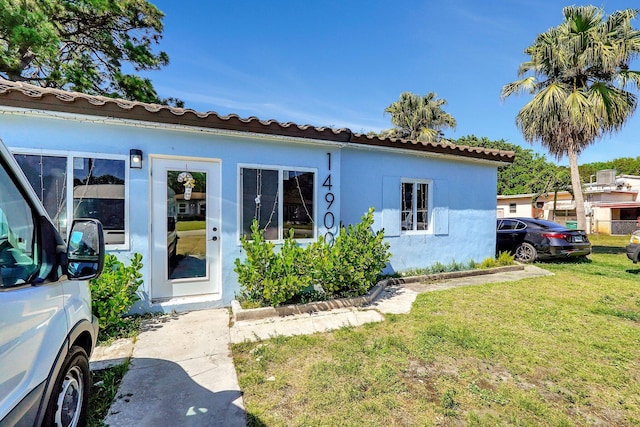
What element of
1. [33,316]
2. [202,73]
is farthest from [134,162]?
[202,73]

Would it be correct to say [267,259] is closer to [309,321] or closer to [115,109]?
[309,321]

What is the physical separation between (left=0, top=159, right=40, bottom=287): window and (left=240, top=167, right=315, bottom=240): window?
11.7 feet

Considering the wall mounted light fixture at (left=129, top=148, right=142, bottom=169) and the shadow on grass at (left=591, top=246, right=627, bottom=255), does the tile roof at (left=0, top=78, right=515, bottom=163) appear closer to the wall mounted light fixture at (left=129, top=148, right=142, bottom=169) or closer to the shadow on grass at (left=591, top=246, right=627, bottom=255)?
the wall mounted light fixture at (left=129, top=148, right=142, bottom=169)

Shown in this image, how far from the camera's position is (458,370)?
323 cm

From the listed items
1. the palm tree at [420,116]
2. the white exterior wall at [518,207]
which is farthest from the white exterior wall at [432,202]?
the white exterior wall at [518,207]

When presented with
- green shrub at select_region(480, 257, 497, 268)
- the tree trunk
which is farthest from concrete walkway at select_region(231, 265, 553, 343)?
the tree trunk

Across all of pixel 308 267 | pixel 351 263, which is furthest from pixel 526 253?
pixel 308 267

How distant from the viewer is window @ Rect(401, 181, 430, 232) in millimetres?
7461

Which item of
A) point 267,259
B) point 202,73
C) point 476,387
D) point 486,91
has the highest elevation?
point 486,91

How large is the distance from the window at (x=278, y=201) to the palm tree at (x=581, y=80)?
422 inches

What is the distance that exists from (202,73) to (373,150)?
690 centimetres

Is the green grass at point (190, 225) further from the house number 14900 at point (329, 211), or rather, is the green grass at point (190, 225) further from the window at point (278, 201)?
the house number 14900 at point (329, 211)

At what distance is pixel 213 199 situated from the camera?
5.09 m

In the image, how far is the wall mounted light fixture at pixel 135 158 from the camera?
4461 millimetres
